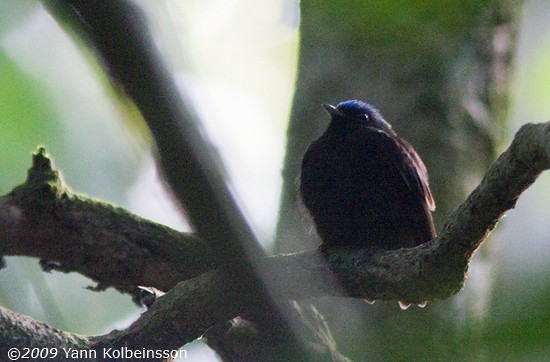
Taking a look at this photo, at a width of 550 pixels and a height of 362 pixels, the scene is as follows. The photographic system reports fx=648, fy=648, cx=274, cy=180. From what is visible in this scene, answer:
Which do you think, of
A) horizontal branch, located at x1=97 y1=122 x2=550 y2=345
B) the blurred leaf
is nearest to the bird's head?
horizontal branch, located at x1=97 y1=122 x2=550 y2=345

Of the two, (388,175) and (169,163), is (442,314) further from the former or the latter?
(169,163)

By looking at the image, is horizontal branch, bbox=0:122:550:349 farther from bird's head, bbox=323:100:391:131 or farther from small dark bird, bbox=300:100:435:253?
bird's head, bbox=323:100:391:131

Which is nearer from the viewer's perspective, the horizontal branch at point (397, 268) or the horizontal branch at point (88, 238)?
the horizontal branch at point (397, 268)

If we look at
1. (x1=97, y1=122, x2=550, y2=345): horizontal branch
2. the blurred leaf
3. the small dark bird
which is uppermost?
the blurred leaf

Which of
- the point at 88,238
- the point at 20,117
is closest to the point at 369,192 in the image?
the point at 88,238

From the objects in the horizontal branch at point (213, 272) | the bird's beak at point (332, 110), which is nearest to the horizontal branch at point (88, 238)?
the horizontal branch at point (213, 272)

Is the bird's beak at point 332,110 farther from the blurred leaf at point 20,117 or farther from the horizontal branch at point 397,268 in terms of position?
the blurred leaf at point 20,117
